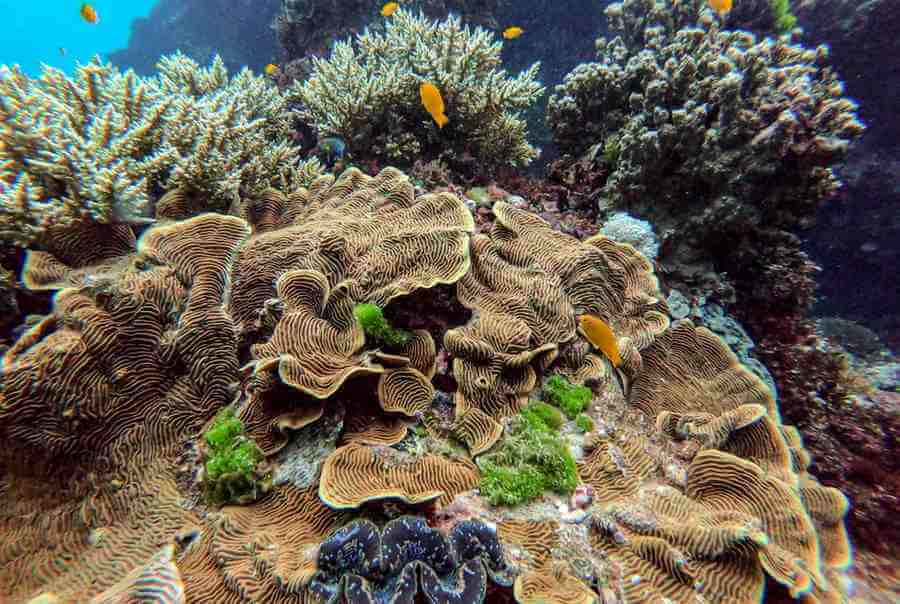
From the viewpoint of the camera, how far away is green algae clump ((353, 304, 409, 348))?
258 centimetres

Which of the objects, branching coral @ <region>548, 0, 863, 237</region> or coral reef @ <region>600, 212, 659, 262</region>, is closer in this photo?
branching coral @ <region>548, 0, 863, 237</region>

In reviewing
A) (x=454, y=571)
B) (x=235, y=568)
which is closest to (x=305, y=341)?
(x=235, y=568)

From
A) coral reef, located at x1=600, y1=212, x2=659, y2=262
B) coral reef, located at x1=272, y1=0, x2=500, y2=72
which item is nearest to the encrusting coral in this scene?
coral reef, located at x1=600, y1=212, x2=659, y2=262

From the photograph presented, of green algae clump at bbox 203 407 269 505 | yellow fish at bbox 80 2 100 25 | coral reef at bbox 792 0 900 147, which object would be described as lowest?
green algae clump at bbox 203 407 269 505

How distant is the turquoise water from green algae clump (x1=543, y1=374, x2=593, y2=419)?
90155 mm

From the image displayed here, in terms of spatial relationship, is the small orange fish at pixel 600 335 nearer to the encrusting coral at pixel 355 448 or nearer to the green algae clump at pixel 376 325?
the encrusting coral at pixel 355 448

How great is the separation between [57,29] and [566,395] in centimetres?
11367

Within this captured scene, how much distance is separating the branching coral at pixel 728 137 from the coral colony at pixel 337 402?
6.66 feet

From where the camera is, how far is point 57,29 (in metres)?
75.6

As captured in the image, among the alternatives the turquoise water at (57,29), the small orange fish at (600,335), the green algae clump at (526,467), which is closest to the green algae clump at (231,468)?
the green algae clump at (526,467)

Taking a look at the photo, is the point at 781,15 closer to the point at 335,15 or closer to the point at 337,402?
the point at 337,402

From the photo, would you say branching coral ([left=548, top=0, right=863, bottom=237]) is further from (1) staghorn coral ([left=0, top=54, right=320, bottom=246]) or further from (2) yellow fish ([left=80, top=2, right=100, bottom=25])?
(2) yellow fish ([left=80, top=2, right=100, bottom=25])

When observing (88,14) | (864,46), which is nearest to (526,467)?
(88,14)

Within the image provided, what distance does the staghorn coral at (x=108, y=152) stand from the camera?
2748mm
